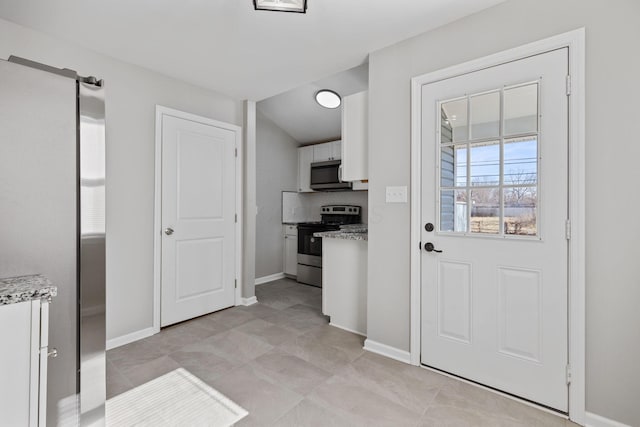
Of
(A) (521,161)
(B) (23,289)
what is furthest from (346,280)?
(B) (23,289)

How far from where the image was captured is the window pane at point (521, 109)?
1735mm

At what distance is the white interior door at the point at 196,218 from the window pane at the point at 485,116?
8.12ft

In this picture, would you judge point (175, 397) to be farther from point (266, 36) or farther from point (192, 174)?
point (266, 36)

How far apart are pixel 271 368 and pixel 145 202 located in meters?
1.83

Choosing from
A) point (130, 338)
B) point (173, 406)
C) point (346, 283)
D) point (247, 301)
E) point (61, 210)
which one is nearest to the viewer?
point (61, 210)

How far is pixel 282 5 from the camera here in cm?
153

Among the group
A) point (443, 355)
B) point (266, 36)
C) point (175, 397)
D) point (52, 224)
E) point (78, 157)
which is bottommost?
point (175, 397)

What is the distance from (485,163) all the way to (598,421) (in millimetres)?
1482

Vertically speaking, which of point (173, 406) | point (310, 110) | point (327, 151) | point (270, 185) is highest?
point (310, 110)

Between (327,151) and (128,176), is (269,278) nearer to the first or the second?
(327,151)

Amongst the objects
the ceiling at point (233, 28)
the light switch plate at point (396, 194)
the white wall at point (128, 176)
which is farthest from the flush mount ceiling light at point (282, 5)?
the white wall at point (128, 176)

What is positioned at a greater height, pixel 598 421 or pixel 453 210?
pixel 453 210

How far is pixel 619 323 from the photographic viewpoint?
1.51 m

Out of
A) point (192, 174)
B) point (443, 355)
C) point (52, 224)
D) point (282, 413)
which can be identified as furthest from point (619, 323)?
point (192, 174)
